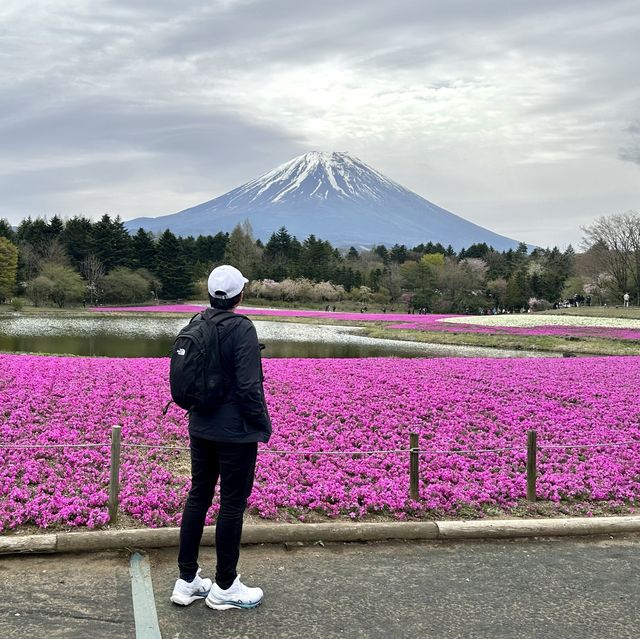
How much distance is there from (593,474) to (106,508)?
6108 mm

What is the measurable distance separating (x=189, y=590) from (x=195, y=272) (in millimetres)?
97986

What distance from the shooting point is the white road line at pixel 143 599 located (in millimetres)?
4117

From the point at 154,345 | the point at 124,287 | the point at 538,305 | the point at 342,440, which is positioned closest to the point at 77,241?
the point at 124,287

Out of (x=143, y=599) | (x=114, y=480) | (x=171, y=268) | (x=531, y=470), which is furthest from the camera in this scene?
(x=171, y=268)

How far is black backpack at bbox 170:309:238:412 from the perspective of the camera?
168 inches

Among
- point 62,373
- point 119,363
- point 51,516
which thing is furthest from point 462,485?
point 119,363

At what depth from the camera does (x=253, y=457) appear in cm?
441

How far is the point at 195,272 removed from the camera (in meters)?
100

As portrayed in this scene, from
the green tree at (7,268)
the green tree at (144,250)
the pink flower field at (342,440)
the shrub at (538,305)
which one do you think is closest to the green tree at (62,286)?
the green tree at (7,268)

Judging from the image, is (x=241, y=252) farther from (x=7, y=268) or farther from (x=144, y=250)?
(x=7, y=268)

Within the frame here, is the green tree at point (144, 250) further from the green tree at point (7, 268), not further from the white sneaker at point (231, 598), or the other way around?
the white sneaker at point (231, 598)

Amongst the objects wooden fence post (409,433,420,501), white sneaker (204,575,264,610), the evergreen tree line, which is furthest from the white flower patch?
white sneaker (204,575,264,610)

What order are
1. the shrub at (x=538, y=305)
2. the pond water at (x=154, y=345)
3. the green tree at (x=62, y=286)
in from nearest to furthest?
1. the pond water at (x=154, y=345)
2. the green tree at (x=62, y=286)
3. the shrub at (x=538, y=305)

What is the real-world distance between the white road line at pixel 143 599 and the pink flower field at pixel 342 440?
2.59ft
